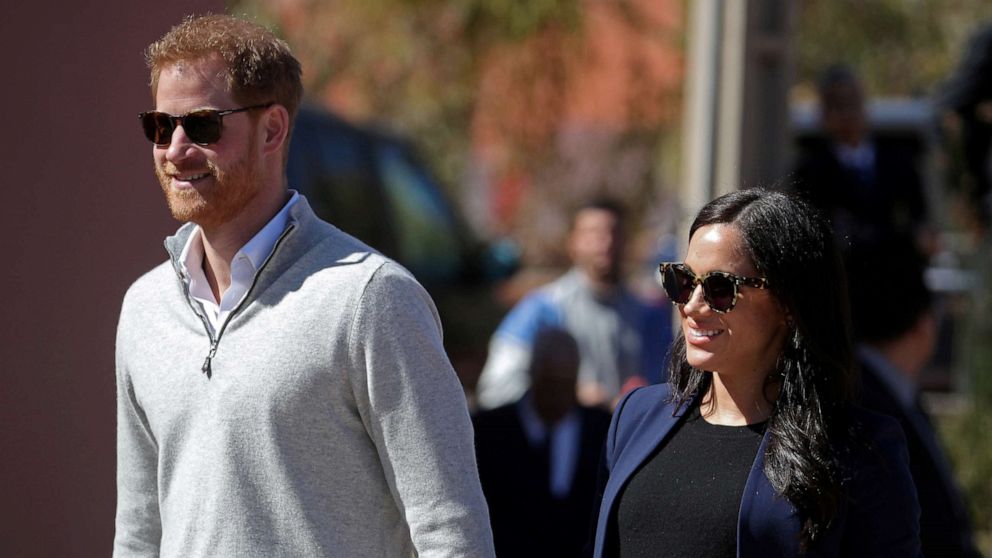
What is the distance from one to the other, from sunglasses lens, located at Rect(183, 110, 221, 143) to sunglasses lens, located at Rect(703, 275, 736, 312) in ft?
3.26

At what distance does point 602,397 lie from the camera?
6.34 metres

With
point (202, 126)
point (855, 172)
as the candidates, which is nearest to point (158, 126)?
point (202, 126)

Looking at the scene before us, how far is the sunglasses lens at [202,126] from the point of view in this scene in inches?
105

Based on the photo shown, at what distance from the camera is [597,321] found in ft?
21.5

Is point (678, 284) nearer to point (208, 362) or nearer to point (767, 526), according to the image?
point (767, 526)

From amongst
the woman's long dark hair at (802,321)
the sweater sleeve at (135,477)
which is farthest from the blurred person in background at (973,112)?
the sweater sleeve at (135,477)

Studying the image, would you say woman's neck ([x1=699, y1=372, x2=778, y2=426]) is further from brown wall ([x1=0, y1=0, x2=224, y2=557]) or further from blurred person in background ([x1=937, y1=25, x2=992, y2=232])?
blurred person in background ([x1=937, y1=25, x2=992, y2=232])

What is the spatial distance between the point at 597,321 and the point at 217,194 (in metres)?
4.02

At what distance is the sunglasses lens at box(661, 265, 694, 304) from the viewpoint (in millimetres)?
2756

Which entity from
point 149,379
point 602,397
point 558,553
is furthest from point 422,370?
point 602,397

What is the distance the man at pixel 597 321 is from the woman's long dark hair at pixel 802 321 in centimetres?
367

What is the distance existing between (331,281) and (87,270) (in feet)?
4.69

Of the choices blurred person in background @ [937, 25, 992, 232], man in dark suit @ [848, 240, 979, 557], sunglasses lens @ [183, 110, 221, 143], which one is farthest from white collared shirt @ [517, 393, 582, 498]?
sunglasses lens @ [183, 110, 221, 143]

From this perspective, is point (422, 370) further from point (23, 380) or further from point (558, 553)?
point (558, 553)
